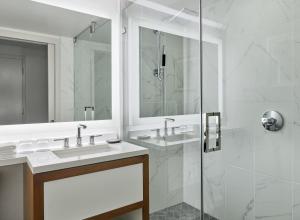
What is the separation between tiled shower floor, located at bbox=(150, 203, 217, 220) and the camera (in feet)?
5.22

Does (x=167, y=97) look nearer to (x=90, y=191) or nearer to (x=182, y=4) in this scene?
(x=182, y=4)

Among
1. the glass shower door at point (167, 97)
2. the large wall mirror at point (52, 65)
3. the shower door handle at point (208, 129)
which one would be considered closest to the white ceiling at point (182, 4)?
the glass shower door at point (167, 97)

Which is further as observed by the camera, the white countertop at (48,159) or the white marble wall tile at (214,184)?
the white marble wall tile at (214,184)

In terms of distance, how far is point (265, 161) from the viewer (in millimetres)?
1350

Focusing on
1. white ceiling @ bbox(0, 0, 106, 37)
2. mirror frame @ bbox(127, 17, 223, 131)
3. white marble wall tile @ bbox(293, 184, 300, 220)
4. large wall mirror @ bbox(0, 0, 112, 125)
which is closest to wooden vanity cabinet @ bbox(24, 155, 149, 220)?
mirror frame @ bbox(127, 17, 223, 131)

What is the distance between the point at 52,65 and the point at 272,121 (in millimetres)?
1548

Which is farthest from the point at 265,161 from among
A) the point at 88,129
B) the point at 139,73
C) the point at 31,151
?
the point at 31,151

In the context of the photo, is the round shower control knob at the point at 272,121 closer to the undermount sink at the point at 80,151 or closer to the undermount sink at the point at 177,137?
the undermount sink at the point at 177,137

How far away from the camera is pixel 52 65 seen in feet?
5.57

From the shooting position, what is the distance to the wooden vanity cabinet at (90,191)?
115 centimetres

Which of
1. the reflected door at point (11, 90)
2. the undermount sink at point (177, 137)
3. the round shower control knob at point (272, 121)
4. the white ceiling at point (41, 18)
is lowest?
the undermount sink at point (177, 137)

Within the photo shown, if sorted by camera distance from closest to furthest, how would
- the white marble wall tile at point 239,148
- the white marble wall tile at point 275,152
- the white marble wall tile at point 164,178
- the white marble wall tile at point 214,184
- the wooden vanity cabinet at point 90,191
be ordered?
the wooden vanity cabinet at point 90,191
the white marble wall tile at point 275,152
the white marble wall tile at point 239,148
the white marble wall tile at point 214,184
the white marble wall tile at point 164,178

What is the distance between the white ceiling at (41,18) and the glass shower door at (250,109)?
0.99 m

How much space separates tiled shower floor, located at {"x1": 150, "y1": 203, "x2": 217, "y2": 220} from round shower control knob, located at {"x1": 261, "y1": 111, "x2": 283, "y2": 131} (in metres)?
0.74
